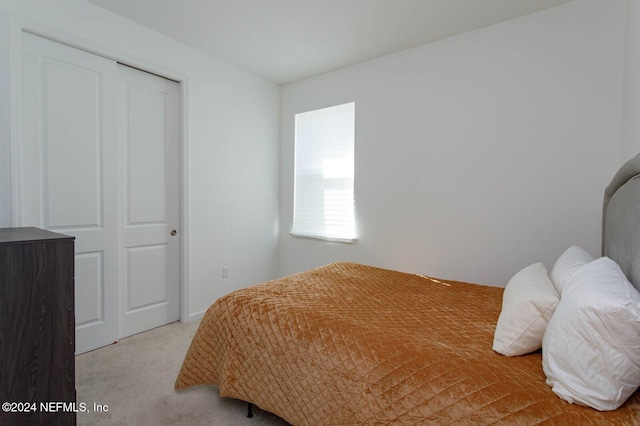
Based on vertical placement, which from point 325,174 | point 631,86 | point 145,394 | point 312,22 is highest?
point 312,22

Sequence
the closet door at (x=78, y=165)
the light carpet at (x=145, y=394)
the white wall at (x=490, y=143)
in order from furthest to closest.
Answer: the white wall at (x=490, y=143), the closet door at (x=78, y=165), the light carpet at (x=145, y=394)

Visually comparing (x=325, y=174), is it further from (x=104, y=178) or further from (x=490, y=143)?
(x=104, y=178)

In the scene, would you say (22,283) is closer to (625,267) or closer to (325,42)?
(625,267)

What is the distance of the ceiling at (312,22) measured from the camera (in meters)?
2.39

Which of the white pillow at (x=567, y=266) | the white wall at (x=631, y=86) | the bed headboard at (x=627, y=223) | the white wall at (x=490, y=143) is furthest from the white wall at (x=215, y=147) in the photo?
the white wall at (x=631, y=86)

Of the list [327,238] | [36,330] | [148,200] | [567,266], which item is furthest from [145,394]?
[567,266]

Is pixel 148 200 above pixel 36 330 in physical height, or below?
above

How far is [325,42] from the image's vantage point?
295 centimetres

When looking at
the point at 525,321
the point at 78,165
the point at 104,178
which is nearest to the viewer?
the point at 525,321

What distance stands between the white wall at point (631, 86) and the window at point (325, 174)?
7.02ft

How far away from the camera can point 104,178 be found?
2572 mm

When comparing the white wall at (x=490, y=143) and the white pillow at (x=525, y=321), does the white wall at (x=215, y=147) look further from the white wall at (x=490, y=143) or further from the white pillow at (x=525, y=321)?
the white pillow at (x=525, y=321)

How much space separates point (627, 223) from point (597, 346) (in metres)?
0.70

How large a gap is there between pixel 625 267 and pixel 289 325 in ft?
4.66
